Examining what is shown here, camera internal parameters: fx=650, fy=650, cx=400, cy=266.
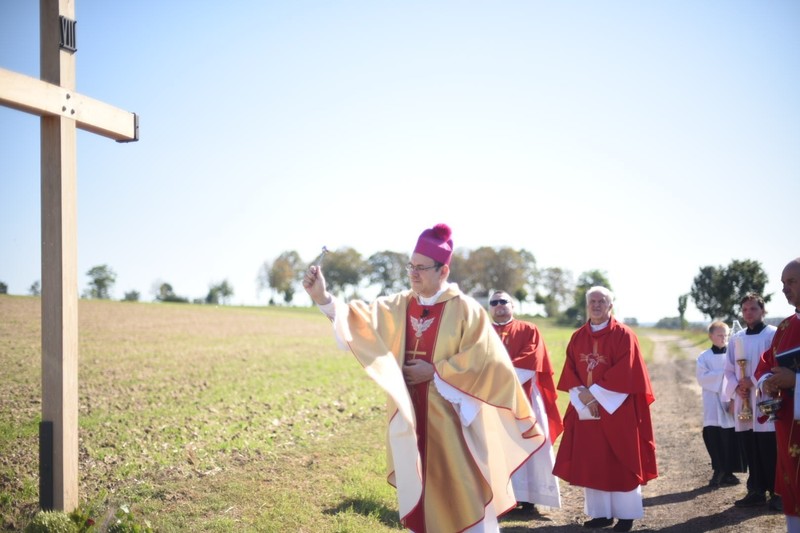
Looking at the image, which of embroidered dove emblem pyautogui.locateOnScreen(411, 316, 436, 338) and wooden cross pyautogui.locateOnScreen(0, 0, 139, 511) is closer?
wooden cross pyautogui.locateOnScreen(0, 0, 139, 511)

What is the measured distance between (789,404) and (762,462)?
120 inches

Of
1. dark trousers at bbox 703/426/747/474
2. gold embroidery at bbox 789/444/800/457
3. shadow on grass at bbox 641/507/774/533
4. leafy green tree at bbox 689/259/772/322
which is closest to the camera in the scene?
gold embroidery at bbox 789/444/800/457

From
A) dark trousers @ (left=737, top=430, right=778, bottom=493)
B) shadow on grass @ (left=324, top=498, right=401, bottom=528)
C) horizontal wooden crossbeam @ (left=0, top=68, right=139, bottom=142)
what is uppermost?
horizontal wooden crossbeam @ (left=0, top=68, right=139, bottom=142)

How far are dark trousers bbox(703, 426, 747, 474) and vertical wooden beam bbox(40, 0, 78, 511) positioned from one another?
8.61 meters

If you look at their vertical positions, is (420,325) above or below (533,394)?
above

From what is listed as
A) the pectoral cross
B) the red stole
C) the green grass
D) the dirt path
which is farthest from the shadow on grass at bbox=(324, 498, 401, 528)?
the pectoral cross

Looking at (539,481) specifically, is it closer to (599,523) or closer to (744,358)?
(599,523)

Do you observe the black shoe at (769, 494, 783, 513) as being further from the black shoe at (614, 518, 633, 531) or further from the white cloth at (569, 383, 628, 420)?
the white cloth at (569, 383, 628, 420)

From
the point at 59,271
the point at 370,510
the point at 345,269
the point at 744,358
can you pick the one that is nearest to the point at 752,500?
the point at 744,358

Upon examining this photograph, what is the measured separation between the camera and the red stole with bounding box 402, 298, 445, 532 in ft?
17.6

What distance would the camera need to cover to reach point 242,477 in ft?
27.6

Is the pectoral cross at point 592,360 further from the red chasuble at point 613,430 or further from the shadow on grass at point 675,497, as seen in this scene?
the shadow on grass at point 675,497

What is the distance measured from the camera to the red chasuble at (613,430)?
24.4 ft

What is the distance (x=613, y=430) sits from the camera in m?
7.53
